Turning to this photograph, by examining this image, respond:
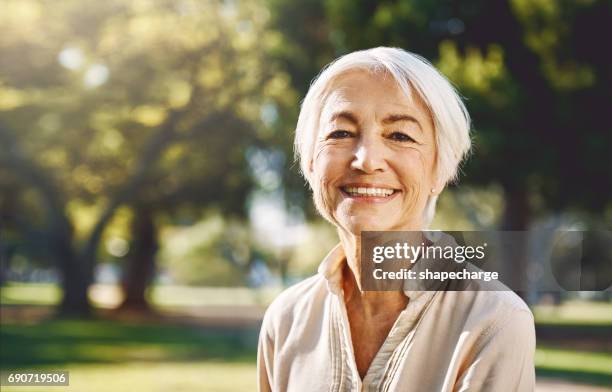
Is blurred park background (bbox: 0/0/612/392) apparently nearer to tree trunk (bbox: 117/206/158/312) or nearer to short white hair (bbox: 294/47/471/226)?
tree trunk (bbox: 117/206/158/312)

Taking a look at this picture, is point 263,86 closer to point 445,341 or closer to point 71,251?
point 71,251

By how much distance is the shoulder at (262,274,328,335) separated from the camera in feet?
5.34

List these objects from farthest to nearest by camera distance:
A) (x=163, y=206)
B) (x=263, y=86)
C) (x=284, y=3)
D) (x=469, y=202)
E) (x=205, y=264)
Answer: (x=205, y=264) < (x=469, y=202) < (x=163, y=206) < (x=263, y=86) < (x=284, y=3)

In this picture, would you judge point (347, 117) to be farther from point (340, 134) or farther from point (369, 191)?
point (369, 191)

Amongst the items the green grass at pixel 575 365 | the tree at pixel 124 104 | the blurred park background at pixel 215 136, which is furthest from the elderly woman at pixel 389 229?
the tree at pixel 124 104

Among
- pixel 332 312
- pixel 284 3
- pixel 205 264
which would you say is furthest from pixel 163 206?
pixel 205 264

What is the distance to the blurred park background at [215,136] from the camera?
13.7 meters

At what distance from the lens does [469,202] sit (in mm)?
30719

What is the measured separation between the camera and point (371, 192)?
57.0 inches

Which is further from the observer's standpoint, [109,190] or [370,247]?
[109,190]

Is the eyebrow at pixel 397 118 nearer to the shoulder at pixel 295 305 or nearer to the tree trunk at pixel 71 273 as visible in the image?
the shoulder at pixel 295 305

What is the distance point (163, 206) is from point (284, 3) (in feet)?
32.1

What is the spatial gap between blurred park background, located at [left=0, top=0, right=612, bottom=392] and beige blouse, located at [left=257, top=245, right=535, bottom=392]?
22.2 ft

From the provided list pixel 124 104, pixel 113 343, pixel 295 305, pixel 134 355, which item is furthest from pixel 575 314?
pixel 295 305
